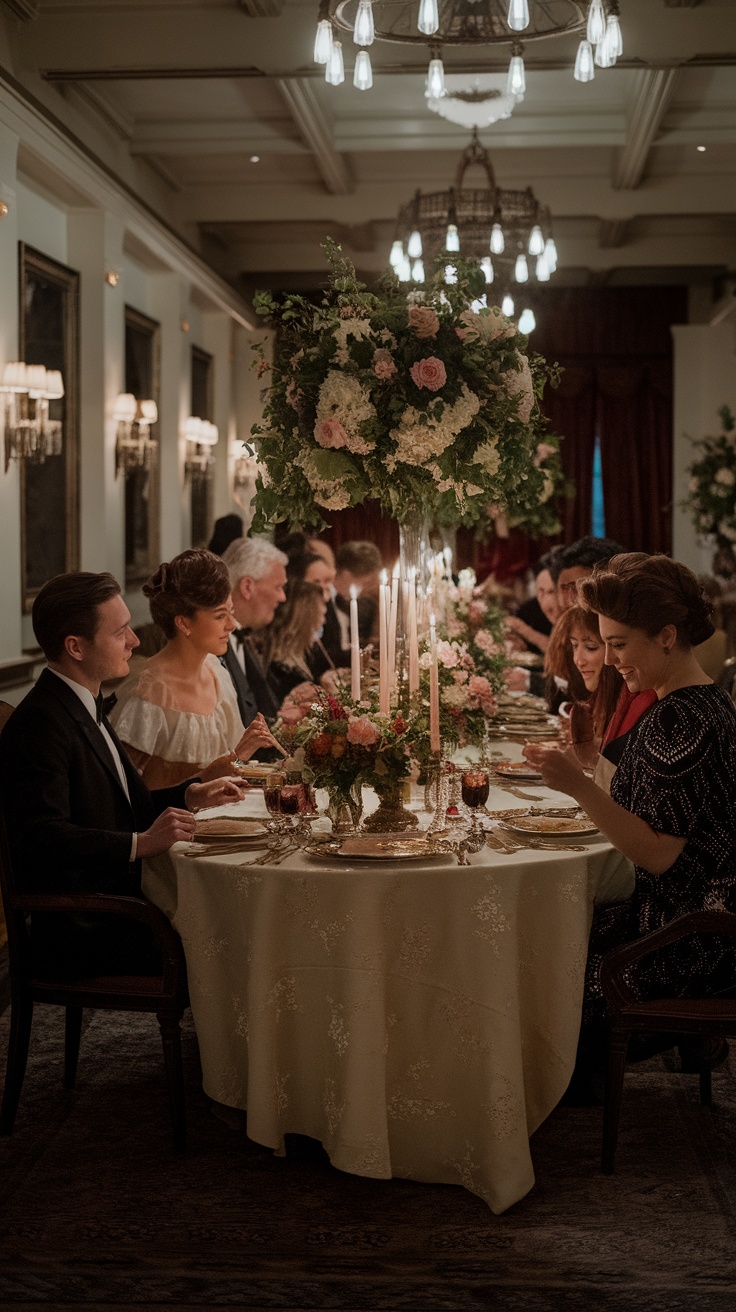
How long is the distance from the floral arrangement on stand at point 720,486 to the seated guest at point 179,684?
304 inches

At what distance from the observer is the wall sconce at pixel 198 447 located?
1059cm

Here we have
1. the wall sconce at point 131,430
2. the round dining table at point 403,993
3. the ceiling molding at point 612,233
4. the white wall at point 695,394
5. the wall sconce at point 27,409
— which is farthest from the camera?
the white wall at point 695,394

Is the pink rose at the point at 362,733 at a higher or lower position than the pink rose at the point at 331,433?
lower

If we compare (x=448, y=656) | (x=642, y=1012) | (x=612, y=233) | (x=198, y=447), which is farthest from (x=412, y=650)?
(x=612, y=233)

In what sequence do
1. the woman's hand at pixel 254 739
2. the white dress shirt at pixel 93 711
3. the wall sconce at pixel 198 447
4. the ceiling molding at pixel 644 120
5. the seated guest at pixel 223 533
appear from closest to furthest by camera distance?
the white dress shirt at pixel 93 711, the woman's hand at pixel 254 739, the ceiling molding at pixel 644 120, the seated guest at pixel 223 533, the wall sconce at pixel 198 447

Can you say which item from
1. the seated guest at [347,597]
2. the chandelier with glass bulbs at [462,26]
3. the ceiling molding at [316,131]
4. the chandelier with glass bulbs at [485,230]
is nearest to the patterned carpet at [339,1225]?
the chandelier with glass bulbs at [462,26]

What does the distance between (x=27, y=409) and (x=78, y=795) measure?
3484mm

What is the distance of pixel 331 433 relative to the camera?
143 inches

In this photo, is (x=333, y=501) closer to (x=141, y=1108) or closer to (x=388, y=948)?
(x=388, y=948)

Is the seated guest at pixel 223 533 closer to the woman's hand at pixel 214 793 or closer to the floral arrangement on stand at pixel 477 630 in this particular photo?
the floral arrangement on stand at pixel 477 630

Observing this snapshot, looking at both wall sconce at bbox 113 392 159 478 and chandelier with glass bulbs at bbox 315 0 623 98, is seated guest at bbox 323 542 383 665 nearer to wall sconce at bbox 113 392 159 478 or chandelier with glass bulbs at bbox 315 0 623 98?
wall sconce at bbox 113 392 159 478

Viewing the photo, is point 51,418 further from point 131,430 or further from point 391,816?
point 391,816

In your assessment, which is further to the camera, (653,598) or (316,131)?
(316,131)

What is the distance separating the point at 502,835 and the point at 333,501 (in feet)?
3.83
